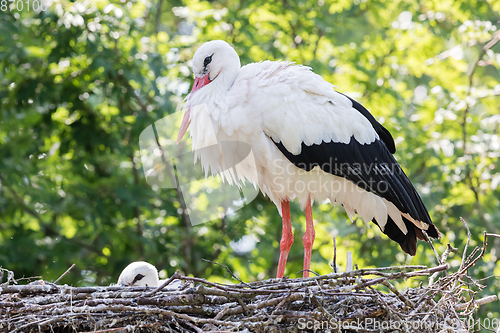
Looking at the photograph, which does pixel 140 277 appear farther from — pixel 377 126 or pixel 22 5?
pixel 22 5

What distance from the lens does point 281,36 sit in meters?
→ 6.02

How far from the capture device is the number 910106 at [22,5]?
4918 mm

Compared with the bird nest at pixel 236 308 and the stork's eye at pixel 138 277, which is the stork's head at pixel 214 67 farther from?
the bird nest at pixel 236 308

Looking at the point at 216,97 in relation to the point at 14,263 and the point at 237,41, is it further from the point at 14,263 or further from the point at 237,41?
the point at 14,263

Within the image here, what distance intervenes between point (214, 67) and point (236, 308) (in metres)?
1.66

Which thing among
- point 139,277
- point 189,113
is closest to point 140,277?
point 139,277

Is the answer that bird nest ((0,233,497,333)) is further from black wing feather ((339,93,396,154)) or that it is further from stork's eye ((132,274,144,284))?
black wing feather ((339,93,396,154))

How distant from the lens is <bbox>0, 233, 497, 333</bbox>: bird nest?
2.17 meters

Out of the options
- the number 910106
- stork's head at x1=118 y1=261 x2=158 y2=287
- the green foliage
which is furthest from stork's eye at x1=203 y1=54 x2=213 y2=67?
the number 910106

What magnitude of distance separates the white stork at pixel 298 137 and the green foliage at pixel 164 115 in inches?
72.2

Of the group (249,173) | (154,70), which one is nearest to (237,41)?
(154,70)

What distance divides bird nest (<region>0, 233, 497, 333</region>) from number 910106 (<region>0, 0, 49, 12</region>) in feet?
11.3

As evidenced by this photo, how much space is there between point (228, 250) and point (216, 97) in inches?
107

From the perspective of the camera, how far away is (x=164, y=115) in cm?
515
